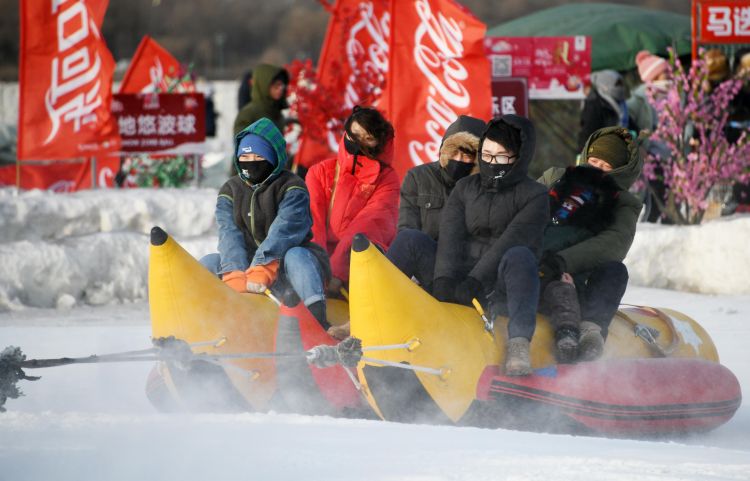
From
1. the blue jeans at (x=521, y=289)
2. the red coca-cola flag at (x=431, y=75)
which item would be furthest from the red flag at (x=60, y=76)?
the blue jeans at (x=521, y=289)

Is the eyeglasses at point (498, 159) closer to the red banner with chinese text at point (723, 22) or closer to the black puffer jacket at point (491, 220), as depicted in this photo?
the black puffer jacket at point (491, 220)

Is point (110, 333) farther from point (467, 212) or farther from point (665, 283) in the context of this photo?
point (665, 283)

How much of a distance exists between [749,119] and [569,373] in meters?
7.97

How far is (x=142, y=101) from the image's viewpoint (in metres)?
11.5

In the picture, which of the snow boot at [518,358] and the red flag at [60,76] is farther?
the red flag at [60,76]

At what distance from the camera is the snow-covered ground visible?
12.3ft

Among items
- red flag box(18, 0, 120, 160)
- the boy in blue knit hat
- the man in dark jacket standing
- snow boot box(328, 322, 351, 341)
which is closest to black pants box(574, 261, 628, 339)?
the man in dark jacket standing

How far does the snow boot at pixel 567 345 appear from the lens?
519cm

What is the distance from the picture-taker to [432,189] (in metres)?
5.91

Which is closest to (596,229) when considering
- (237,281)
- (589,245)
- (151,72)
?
(589,245)

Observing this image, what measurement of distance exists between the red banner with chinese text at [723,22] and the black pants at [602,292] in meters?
6.70

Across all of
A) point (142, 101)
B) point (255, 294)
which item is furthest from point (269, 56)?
point (255, 294)

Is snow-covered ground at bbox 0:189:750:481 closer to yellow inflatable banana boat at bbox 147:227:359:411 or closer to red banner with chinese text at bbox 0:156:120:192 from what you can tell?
yellow inflatable banana boat at bbox 147:227:359:411

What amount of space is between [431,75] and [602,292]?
4476mm
